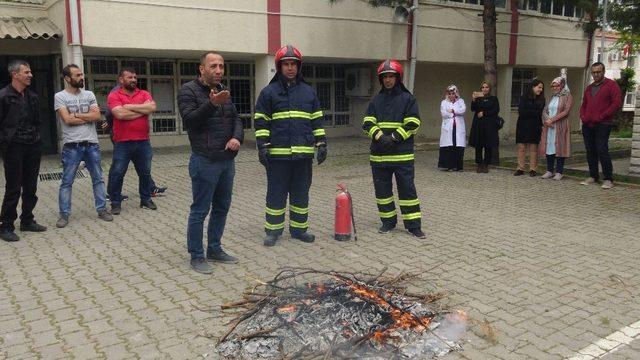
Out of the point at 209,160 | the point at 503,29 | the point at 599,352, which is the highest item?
the point at 503,29

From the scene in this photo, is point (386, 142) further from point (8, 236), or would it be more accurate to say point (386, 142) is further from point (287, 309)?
point (8, 236)

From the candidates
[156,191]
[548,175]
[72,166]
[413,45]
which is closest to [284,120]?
[72,166]

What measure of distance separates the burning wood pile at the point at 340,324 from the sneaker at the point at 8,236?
322cm

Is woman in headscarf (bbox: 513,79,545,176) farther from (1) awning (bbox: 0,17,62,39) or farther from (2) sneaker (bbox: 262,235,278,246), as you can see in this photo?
(1) awning (bbox: 0,17,62,39)

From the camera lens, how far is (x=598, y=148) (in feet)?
30.5

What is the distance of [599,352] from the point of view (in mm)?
3576

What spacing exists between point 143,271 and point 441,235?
3.34 m

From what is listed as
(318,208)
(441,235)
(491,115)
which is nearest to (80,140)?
(318,208)

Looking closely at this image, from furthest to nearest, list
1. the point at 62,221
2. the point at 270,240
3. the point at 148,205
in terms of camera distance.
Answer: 1. the point at 148,205
2. the point at 62,221
3. the point at 270,240

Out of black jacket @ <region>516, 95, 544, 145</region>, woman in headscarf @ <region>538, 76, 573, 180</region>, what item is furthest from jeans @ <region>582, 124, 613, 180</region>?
black jacket @ <region>516, 95, 544, 145</region>

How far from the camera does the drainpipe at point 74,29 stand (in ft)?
36.8

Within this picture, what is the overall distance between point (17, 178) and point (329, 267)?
366 cm

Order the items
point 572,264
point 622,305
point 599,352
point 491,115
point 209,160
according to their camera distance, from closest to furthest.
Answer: point 599,352 < point 622,305 < point 209,160 < point 572,264 < point 491,115

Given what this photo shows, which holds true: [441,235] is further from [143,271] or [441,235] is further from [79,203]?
[79,203]
